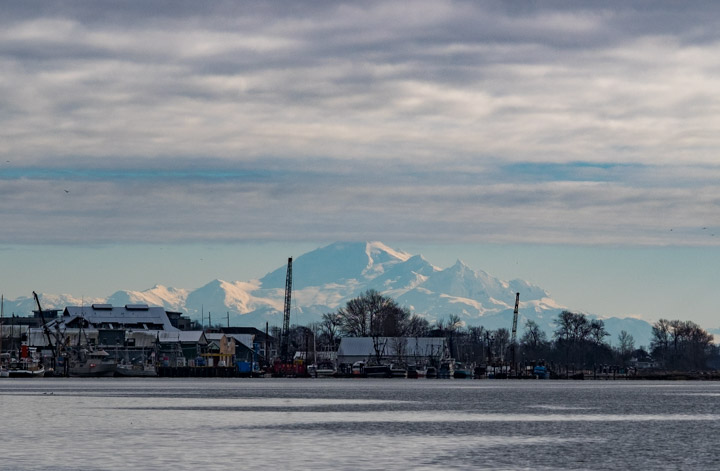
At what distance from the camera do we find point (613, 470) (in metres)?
38.9

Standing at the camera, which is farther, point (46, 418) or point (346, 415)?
point (346, 415)

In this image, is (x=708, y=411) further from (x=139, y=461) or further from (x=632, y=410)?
(x=139, y=461)

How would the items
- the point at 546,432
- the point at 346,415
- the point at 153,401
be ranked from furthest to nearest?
the point at 153,401 < the point at 346,415 < the point at 546,432

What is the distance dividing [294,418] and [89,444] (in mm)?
20345

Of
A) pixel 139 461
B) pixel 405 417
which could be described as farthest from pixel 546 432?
pixel 139 461

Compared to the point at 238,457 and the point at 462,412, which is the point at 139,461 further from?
the point at 462,412

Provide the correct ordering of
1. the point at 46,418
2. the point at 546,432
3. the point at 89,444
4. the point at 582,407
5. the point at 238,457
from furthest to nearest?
the point at 582,407 < the point at 46,418 < the point at 546,432 < the point at 89,444 < the point at 238,457

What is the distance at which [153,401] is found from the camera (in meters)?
88.9

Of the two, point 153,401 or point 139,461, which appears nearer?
point 139,461

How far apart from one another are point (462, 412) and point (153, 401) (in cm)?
2606

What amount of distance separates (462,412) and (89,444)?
108ft

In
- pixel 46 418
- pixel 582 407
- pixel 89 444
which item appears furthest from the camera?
pixel 582 407

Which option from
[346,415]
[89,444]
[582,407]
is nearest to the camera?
[89,444]

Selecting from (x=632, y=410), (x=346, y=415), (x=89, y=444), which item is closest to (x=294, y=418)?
(x=346, y=415)
